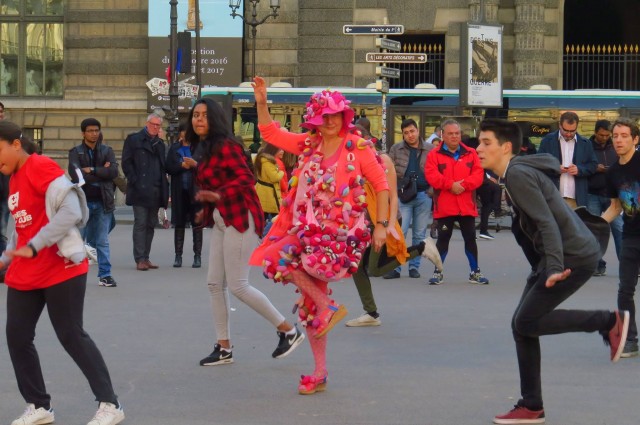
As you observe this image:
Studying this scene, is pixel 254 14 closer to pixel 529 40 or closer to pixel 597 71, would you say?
pixel 529 40

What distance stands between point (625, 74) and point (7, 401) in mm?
27382

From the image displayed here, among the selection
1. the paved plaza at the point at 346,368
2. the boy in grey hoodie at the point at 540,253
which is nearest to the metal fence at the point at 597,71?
the paved plaza at the point at 346,368

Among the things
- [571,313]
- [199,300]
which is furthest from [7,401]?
[199,300]

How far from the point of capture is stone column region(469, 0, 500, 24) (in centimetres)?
3161

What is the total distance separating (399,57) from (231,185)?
478 inches

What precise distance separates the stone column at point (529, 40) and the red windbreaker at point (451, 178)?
1872 cm

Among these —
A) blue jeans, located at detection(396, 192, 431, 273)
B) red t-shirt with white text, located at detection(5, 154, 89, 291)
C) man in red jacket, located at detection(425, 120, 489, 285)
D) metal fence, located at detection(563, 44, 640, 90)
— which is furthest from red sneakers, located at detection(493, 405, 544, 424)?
metal fence, located at detection(563, 44, 640, 90)

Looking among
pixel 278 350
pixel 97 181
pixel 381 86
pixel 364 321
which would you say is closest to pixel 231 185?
pixel 278 350

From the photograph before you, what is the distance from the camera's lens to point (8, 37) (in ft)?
110

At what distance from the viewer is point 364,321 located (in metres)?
10.3

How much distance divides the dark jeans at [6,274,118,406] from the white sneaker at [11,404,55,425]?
51mm

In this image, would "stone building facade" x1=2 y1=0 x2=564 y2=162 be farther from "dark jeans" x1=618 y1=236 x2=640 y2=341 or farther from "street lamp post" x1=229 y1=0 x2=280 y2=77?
"dark jeans" x1=618 y1=236 x2=640 y2=341

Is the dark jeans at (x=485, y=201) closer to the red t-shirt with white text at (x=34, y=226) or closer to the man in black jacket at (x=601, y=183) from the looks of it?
the man in black jacket at (x=601, y=183)

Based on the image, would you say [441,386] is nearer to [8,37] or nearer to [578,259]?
[578,259]
